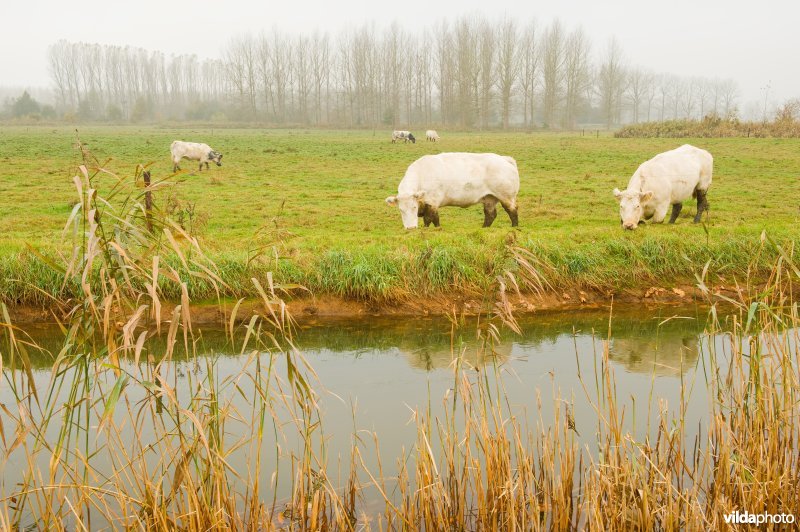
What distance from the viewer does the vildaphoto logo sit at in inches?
150

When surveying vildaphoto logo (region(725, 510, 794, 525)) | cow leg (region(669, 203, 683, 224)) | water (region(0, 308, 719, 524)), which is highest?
cow leg (region(669, 203, 683, 224))

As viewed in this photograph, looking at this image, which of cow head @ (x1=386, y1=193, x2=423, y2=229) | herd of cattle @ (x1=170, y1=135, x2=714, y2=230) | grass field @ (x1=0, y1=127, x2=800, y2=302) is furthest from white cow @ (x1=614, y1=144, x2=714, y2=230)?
cow head @ (x1=386, y1=193, x2=423, y2=229)

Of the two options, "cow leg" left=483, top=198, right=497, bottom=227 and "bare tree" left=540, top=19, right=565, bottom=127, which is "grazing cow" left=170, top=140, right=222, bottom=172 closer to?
"cow leg" left=483, top=198, right=497, bottom=227

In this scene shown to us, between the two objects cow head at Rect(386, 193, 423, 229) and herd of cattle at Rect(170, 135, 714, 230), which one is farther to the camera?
cow head at Rect(386, 193, 423, 229)

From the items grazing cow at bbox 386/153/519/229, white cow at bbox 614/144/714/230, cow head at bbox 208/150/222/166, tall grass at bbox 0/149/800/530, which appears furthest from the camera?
cow head at bbox 208/150/222/166

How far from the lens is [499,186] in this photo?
13664 mm

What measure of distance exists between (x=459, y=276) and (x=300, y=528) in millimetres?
6229

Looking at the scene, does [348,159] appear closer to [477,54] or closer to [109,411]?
[109,411]

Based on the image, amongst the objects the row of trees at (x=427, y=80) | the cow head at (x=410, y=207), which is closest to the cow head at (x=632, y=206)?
the cow head at (x=410, y=207)

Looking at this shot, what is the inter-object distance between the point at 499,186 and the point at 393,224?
8.00 feet

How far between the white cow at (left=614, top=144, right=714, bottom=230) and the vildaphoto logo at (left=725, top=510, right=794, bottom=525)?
8.49 m

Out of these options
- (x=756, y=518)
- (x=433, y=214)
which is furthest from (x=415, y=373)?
(x=433, y=214)

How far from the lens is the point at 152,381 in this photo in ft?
11.4

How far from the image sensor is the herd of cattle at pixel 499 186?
1276cm
